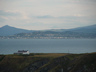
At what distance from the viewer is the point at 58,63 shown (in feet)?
323

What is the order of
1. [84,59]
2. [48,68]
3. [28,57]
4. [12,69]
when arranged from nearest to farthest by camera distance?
[84,59] → [48,68] → [12,69] → [28,57]

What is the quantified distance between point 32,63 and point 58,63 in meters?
13.4

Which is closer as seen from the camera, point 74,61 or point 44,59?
point 74,61

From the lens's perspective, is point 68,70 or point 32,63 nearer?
point 68,70

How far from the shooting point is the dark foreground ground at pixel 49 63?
285 feet

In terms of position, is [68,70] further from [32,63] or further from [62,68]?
[32,63]

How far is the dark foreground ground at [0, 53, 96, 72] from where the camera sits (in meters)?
86.8

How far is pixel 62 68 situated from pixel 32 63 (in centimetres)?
1760

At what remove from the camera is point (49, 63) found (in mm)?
100312

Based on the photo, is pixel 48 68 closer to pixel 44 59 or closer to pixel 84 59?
→ pixel 44 59

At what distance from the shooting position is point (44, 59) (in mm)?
106438

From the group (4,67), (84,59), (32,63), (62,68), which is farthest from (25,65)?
(84,59)

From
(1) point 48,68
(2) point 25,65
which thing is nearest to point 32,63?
(2) point 25,65

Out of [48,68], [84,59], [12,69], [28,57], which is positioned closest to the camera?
[84,59]
